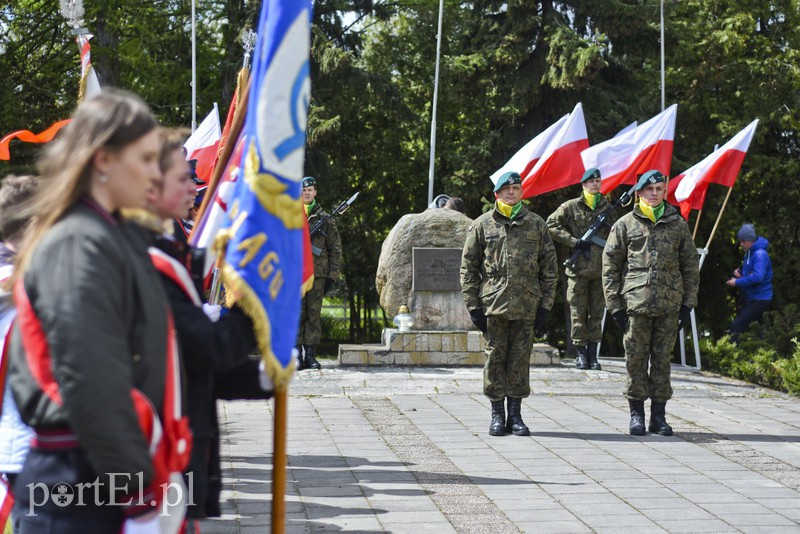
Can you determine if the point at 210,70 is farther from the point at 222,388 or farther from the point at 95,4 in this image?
the point at 222,388

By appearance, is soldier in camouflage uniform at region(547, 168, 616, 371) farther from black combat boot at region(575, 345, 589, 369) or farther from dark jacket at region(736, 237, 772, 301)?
dark jacket at region(736, 237, 772, 301)

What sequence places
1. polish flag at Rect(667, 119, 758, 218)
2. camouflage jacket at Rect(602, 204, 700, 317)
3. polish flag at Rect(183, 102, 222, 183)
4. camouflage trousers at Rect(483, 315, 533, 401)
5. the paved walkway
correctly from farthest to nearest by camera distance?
polish flag at Rect(667, 119, 758, 218)
polish flag at Rect(183, 102, 222, 183)
camouflage trousers at Rect(483, 315, 533, 401)
camouflage jacket at Rect(602, 204, 700, 317)
the paved walkway

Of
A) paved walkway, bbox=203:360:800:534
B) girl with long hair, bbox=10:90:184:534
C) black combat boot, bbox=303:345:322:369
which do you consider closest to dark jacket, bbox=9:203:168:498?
girl with long hair, bbox=10:90:184:534

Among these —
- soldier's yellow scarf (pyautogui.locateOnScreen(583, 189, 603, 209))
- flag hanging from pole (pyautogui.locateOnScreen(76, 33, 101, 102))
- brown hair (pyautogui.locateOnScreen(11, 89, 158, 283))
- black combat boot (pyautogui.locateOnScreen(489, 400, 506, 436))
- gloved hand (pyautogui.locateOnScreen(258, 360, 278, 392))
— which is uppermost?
flag hanging from pole (pyautogui.locateOnScreen(76, 33, 101, 102))

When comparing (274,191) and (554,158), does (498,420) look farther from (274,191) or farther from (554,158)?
(274,191)

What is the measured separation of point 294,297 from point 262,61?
76cm

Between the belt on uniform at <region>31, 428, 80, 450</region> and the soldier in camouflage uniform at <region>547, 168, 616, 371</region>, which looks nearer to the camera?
the belt on uniform at <region>31, 428, 80, 450</region>

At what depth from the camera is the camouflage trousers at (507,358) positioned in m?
8.55

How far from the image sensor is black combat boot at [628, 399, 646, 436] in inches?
338

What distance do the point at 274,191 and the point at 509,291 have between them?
17.5ft

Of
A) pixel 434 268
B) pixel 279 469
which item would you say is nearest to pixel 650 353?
pixel 434 268

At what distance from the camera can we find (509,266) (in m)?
8.60

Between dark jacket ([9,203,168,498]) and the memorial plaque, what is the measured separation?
11.3 m

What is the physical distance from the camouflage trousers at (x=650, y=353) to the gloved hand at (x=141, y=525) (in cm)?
634
